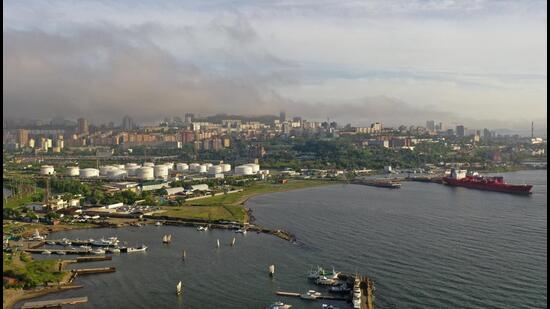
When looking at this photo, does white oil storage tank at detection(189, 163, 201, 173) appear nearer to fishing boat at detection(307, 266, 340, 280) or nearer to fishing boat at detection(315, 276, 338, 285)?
fishing boat at detection(307, 266, 340, 280)

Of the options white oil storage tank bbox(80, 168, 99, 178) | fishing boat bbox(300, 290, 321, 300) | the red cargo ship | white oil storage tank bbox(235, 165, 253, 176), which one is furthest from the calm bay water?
white oil storage tank bbox(80, 168, 99, 178)

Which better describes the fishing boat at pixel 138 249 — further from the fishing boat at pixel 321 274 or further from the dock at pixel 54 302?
the fishing boat at pixel 321 274

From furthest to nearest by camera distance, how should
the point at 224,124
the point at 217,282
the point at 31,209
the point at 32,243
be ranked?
1. the point at 224,124
2. the point at 31,209
3. the point at 32,243
4. the point at 217,282

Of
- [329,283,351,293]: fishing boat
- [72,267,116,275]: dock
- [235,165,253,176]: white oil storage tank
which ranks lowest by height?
[329,283,351,293]: fishing boat

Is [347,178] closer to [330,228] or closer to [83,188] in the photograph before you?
[83,188]

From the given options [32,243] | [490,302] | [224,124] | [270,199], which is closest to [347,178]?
[270,199]
